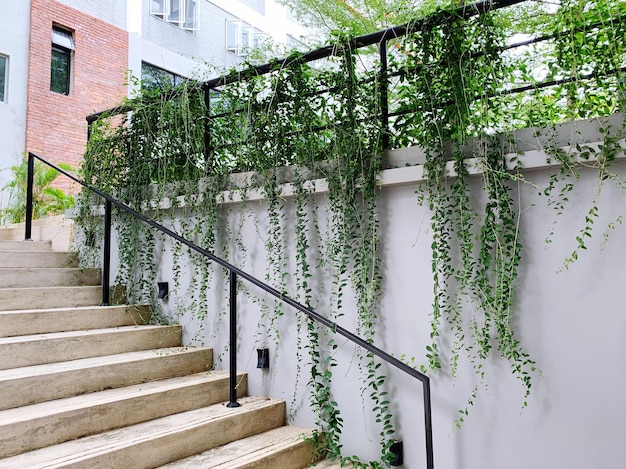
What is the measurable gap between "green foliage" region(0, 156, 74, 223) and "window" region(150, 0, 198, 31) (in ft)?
15.1

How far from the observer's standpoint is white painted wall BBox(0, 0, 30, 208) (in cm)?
731

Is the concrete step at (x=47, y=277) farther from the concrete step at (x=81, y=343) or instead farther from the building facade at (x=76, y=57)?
the building facade at (x=76, y=57)

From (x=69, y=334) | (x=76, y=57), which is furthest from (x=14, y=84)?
(x=69, y=334)

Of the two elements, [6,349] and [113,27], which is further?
[113,27]

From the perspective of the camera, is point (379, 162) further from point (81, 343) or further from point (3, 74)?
point (3, 74)

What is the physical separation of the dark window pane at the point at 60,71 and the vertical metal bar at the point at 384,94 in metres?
7.06

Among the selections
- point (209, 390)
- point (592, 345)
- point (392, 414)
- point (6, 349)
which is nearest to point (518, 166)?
point (592, 345)

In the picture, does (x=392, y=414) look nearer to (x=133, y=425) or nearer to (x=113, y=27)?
(x=133, y=425)

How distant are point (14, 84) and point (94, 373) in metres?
6.37

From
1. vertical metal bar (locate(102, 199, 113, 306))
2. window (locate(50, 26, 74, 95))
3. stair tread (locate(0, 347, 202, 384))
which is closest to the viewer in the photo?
stair tread (locate(0, 347, 202, 384))

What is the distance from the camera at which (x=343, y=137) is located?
2.79 m

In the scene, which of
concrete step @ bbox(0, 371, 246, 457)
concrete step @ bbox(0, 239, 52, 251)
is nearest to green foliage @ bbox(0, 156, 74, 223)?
concrete step @ bbox(0, 239, 52, 251)

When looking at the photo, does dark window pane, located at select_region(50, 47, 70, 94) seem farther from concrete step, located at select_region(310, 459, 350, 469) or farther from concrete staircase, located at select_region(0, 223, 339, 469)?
concrete step, located at select_region(310, 459, 350, 469)

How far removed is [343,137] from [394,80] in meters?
0.42
